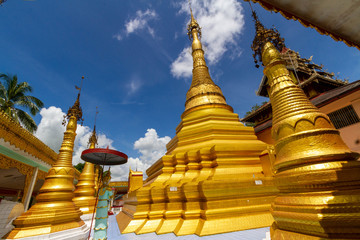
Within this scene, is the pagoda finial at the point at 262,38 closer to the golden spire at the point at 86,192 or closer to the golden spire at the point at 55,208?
the golden spire at the point at 55,208

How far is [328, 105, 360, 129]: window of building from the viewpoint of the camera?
6.70 metres

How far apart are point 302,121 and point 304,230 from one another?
1.36 m

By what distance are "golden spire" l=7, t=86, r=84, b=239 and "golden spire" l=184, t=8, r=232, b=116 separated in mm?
5782

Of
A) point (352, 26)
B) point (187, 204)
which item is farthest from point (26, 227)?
point (352, 26)

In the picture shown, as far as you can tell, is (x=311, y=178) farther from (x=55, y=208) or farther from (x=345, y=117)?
(x=345, y=117)

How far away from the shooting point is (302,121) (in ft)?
8.23

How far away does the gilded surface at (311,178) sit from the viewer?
1.82 metres

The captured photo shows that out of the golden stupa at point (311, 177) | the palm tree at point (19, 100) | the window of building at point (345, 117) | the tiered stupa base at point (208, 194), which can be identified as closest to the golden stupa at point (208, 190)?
the tiered stupa base at point (208, 194)

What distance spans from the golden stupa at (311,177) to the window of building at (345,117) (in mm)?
5897

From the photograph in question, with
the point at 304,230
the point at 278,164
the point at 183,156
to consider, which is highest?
the point at 183,156

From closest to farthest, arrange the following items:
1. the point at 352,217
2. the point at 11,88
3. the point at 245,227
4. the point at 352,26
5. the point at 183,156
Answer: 1. the point at 352,217
2. the point at 352,26
3. the point at 245,227
4. the point at 183,156
5. the point at 11,88

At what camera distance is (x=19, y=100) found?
15.7 m

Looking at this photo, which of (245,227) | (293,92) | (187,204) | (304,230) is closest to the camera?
(304,230)

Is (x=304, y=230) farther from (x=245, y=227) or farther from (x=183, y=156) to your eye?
(x=183, y=156)
